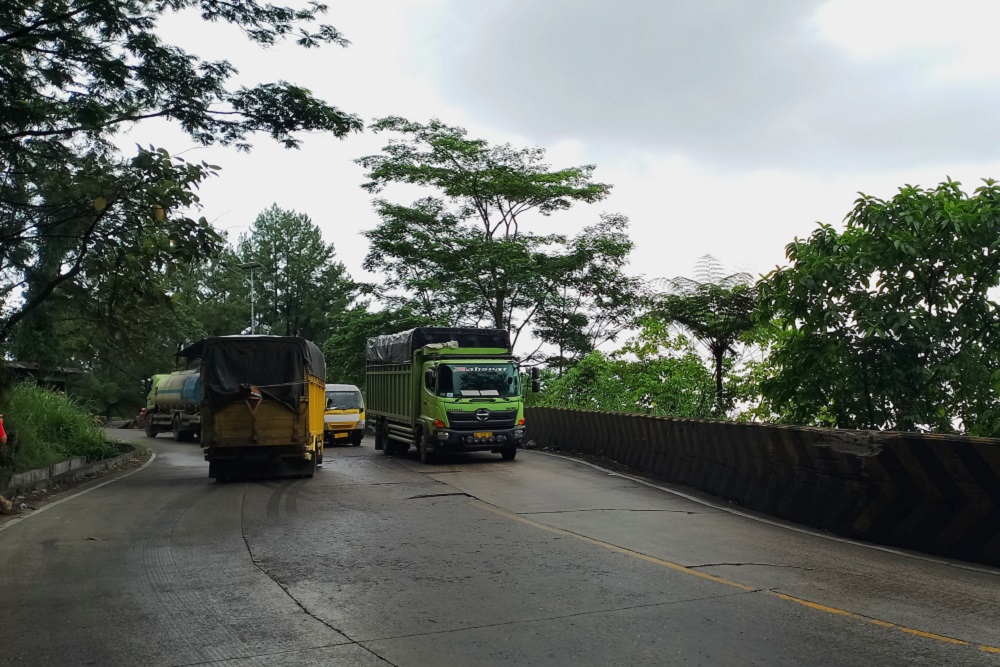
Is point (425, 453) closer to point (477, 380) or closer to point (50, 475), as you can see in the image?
point (477, 380)

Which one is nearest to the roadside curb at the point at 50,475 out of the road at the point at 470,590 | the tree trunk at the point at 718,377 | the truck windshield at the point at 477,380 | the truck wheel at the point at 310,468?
the road at the point at 470,590

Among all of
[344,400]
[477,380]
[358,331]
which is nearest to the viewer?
[477,380]

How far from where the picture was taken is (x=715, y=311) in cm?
2414

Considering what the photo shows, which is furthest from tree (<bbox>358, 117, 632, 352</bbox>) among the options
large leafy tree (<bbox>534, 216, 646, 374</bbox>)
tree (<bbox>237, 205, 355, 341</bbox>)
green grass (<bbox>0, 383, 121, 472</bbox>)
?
tree (<bbox>237, 205, 355, 341</bbox>)

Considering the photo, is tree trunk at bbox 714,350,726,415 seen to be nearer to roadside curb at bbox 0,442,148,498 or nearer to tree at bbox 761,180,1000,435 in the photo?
tree at bbox 761,180,1000,435

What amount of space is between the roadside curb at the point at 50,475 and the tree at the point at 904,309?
13955 millimetres

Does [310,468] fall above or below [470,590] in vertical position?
above

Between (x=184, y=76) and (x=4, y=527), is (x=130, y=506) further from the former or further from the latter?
(x=184, y=76)

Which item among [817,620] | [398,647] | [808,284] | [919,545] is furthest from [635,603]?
[808,284]

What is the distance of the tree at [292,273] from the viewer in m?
73.4

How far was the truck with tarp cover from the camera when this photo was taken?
15625mm

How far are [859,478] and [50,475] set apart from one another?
14.7m

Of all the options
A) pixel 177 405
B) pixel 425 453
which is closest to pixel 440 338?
pixel 425 453

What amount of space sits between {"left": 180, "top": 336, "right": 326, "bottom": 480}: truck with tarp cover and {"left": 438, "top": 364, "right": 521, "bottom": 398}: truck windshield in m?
3.29
